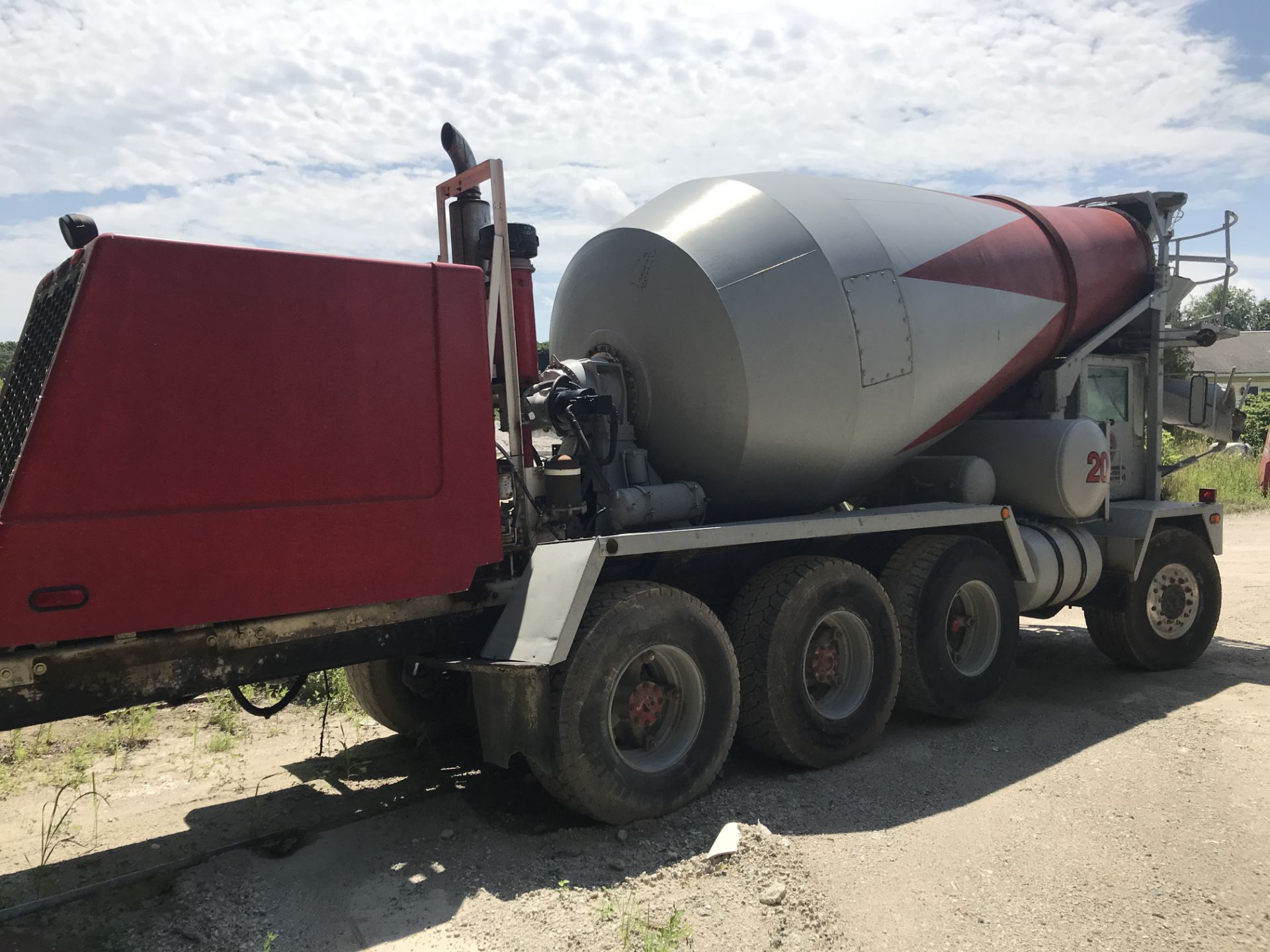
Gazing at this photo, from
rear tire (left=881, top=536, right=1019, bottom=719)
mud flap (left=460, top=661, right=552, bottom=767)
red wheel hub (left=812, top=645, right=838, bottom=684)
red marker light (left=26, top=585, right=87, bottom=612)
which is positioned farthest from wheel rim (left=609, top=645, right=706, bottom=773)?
red marker light (left=26, top=585, right=87, bottom=612)

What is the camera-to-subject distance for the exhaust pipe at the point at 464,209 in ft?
18.0

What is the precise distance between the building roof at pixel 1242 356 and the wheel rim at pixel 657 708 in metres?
47.4

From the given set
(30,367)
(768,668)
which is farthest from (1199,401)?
(30,367)

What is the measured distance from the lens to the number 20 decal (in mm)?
7094

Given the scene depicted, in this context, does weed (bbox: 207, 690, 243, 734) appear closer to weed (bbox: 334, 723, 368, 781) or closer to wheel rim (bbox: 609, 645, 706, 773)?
weed (bbox: 334, 723, 368, 781)

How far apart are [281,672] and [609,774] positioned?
1464 millimetres

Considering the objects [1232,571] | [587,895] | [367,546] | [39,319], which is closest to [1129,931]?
[587,895]

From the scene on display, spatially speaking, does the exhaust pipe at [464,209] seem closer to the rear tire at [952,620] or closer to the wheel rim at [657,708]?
the wheel rim at [657,708]

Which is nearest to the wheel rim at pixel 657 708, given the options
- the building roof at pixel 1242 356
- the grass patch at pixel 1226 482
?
the grass patch at pixel 1226 482

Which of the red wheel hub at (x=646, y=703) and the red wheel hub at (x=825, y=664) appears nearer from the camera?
the red wheel hub at (x=646, y=703)

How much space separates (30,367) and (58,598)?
105 cm

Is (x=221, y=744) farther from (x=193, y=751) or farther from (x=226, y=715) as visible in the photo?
(x=226, y=715)

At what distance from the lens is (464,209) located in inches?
218

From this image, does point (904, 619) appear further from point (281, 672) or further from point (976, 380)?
point (281, 672)
